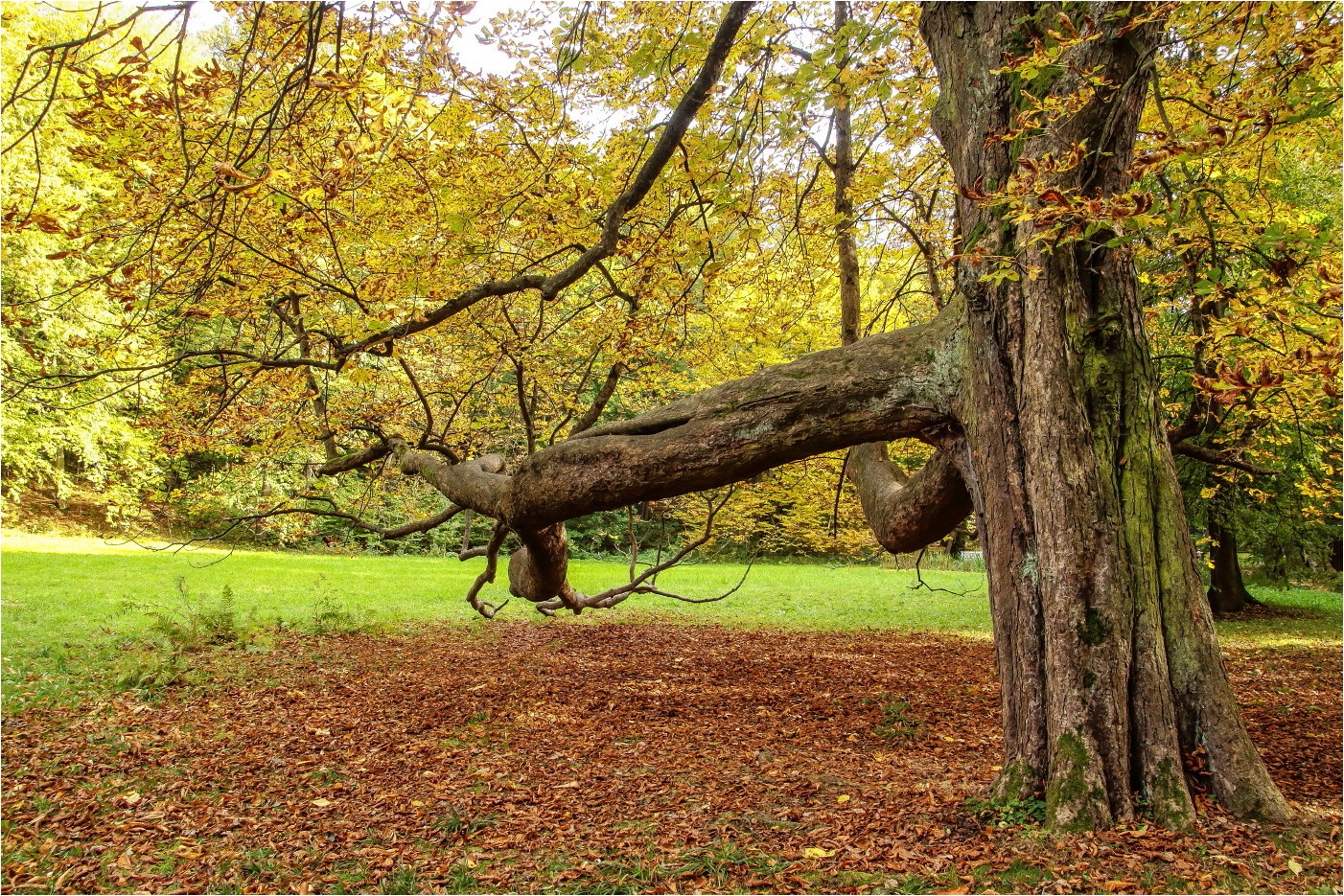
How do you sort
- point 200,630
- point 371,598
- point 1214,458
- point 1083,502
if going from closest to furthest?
1. point 1083,502
2. point 1214,458
3. point 200,630
4. point 371,598

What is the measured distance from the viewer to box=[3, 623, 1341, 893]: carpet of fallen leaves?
10.6 ft

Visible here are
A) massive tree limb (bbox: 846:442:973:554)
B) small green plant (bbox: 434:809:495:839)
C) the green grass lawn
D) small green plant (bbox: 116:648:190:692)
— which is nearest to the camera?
small green plant (bbox: 434:809:495:839)

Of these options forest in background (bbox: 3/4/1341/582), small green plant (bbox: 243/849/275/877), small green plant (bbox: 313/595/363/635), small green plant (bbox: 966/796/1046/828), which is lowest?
small green plant (bbox: 243/849/275/877)

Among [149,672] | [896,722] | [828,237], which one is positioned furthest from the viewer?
[828,237]

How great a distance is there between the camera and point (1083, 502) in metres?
3.52

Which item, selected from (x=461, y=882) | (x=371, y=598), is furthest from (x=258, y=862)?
(x=371, y=598)

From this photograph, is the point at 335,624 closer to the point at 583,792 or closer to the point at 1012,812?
the point at 583,792

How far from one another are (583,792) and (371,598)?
38.3ft

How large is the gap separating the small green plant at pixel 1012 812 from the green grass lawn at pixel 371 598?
5.54 m

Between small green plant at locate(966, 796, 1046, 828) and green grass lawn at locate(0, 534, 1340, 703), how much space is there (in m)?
5.54

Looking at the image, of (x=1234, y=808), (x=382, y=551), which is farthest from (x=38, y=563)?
(x=1234, y=808)

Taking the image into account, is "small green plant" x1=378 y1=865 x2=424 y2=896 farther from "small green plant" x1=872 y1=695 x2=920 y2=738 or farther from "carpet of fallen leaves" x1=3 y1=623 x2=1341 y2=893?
"small green plant" x1=872 y1=695 x2=920 y2=738

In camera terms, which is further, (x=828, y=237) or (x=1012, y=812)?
(x=828, y=237)

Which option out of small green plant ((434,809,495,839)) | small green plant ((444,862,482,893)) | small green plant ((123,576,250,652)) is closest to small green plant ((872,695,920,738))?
small green plant ((434,809,495,839))
